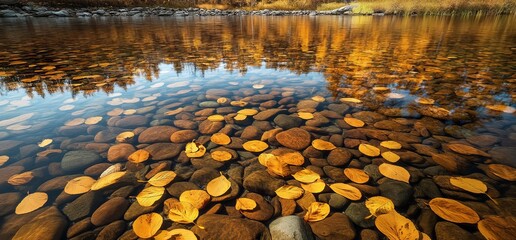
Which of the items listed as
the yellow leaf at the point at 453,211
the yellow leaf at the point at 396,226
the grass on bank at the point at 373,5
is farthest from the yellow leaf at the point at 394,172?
the grass on bank at the point at 373,5

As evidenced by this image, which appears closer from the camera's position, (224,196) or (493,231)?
(493,231)

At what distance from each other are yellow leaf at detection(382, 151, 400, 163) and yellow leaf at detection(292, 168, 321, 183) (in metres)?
0.45

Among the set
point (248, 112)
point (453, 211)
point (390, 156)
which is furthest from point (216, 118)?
point (453, 211)

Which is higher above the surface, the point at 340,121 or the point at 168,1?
the point at 168,1

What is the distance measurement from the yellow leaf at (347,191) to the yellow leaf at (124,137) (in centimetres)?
130

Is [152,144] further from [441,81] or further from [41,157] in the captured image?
[441,81]

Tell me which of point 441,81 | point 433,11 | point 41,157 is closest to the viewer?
point 41,157

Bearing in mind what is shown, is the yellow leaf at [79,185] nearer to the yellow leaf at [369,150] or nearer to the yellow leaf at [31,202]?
the yellow leaf at [31,202]

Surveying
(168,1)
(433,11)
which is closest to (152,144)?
(433,11)

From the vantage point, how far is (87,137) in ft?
5.18

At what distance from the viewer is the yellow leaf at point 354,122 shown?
172 cm

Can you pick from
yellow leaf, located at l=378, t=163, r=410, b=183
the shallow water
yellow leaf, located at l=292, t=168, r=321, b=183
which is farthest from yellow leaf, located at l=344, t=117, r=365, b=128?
yellow leaf, located at l=292, t=168, r=321, b=183

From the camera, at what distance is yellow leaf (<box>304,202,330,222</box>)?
3.18 feet

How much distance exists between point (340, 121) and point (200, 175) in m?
1.12
